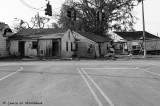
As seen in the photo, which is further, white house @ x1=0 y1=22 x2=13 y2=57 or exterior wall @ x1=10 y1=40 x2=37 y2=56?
exterior wall @ x1=10 y1=40 x2=37 y2=56

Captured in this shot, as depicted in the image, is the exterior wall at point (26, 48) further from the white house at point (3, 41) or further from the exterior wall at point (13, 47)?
the white house at point (3, 41)

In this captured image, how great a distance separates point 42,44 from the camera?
42.3 meters

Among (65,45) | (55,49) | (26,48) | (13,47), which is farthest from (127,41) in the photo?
(13,47)

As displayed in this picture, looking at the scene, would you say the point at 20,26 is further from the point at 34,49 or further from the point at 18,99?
the point at 18,99

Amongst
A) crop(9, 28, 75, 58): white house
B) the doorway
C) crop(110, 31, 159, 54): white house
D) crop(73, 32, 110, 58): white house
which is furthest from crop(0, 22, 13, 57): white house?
crop(110, 31, 159, 54): white house

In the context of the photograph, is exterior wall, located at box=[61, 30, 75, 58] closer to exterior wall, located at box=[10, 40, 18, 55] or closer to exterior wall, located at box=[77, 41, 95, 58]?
exterior wall, located at box=[77, 41, 95, 58]

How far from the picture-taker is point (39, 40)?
42.3 m

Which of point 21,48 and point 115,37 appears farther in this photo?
point 115,37

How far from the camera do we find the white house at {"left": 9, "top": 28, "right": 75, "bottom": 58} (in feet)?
138

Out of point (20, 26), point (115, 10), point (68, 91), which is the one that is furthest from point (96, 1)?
point (68, 91)

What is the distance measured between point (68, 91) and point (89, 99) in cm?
196

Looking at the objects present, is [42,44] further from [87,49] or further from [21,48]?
[87,49]

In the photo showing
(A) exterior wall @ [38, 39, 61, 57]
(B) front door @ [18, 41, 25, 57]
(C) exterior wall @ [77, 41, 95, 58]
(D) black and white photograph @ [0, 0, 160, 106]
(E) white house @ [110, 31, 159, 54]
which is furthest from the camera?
(E) white house @ [110, 31, 159, 54]

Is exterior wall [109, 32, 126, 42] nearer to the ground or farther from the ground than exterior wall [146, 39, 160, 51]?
farther from the ground
